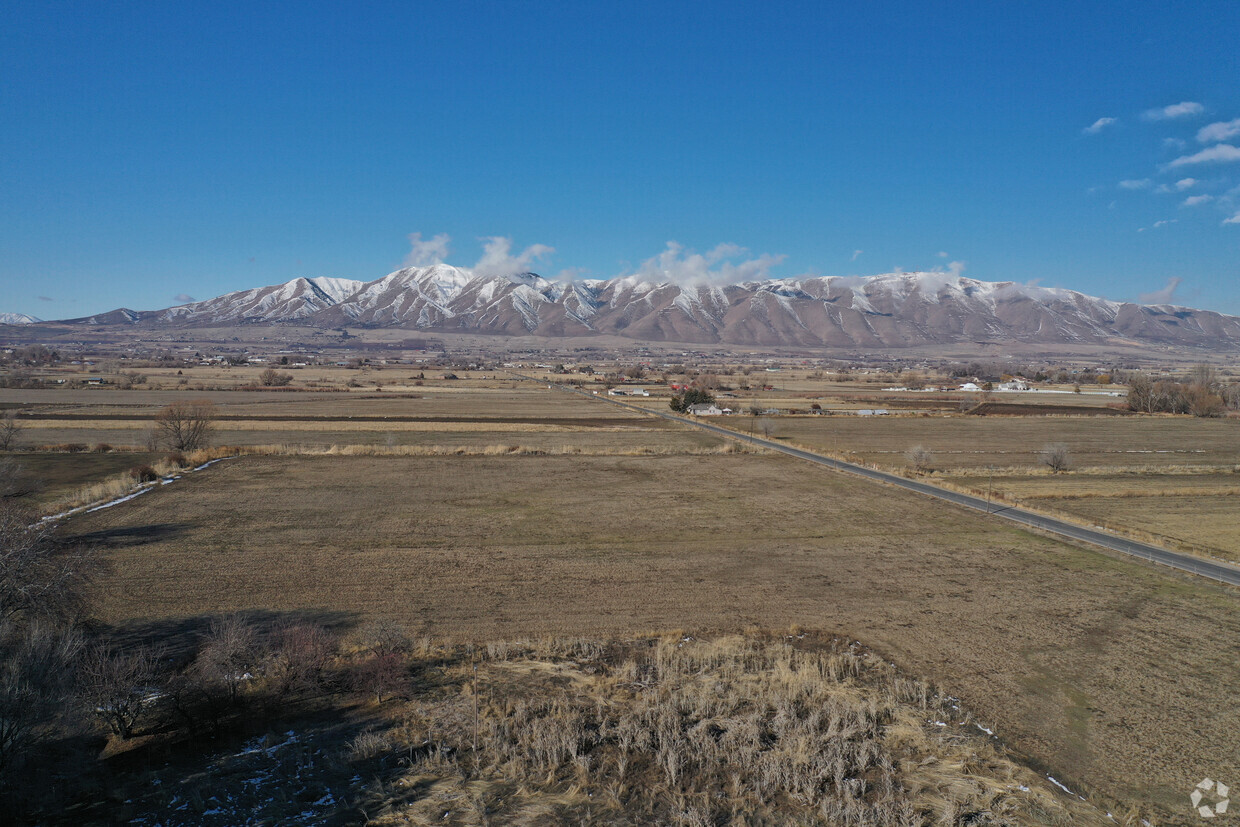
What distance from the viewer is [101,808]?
34.2ft

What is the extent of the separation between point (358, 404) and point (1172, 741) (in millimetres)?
88133

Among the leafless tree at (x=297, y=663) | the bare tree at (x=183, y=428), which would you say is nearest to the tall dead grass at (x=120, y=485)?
the bare tree at (x=183, y=428)

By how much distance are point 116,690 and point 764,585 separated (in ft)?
56.3

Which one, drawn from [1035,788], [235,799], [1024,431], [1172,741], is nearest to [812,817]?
[1035,788]

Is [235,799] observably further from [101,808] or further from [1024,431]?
[1024,431]

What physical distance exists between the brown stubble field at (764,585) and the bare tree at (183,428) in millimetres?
14061

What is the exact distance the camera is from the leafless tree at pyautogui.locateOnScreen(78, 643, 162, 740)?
12.2 meters

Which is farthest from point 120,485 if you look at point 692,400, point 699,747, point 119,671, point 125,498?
point 692,400

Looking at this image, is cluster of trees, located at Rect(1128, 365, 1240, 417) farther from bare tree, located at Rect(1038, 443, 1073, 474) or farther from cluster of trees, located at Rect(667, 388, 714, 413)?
bare tree, located at Rect(1038, 443, 1073, 474)

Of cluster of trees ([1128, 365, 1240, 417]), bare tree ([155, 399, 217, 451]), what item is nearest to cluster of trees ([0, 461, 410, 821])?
bare tree ([155, 399, 217, 451])

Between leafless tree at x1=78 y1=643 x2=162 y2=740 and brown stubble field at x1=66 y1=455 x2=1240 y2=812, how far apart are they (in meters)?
4.42

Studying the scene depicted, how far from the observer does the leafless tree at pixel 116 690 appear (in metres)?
12.2

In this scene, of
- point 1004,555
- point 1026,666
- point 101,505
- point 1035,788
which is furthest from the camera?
point 101,505

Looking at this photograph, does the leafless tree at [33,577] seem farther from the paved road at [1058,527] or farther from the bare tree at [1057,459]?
the bare tree at [1057,459]
